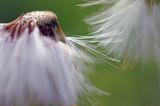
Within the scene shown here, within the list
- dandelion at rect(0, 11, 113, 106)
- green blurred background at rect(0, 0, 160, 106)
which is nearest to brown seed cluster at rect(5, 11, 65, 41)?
dandelion at rect(0, 11, 113, 106)

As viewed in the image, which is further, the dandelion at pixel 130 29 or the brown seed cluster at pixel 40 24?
the dandelion at pixel 130 29

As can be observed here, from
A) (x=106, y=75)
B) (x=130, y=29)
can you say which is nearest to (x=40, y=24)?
(x=130, y=29)

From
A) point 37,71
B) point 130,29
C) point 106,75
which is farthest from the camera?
point 106,75

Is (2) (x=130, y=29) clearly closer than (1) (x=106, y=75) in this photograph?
Yes

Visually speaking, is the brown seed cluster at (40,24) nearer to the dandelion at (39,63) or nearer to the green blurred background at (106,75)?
the dandelion at (39,63)

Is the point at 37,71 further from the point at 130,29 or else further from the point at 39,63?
the point at 130,29

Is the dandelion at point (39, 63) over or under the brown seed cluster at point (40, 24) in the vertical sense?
under

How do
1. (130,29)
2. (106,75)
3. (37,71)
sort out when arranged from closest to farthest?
(37,71), (130,29), (106,75)

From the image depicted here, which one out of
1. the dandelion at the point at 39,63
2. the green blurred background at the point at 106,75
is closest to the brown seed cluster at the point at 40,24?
the dandelion at the point at 39,63
